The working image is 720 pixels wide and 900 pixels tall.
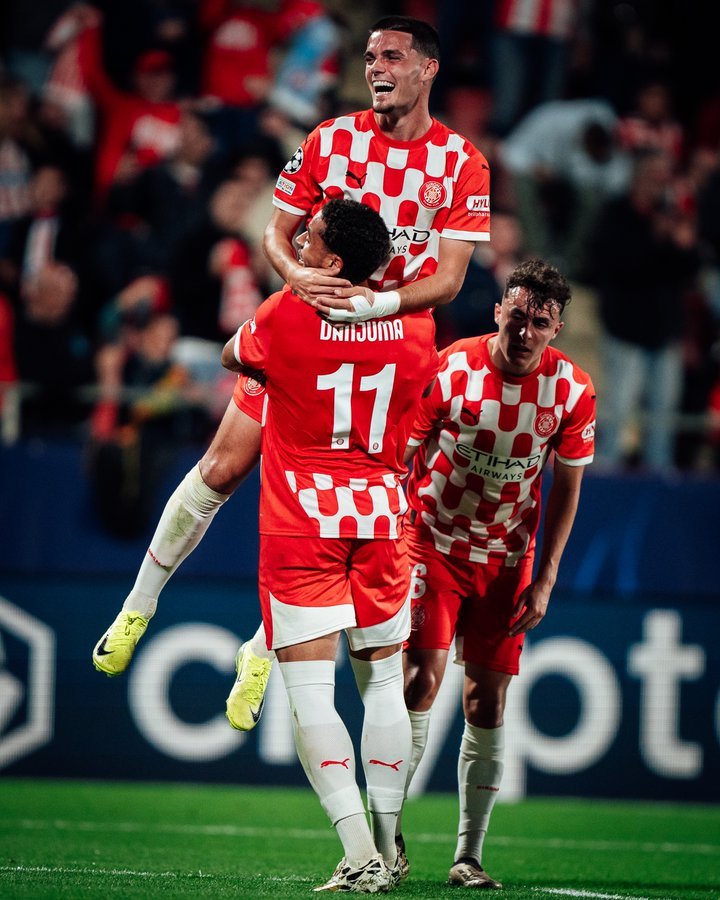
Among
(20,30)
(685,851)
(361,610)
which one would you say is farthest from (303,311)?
(20,30)

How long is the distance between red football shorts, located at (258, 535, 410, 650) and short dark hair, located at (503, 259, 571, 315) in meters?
1.12

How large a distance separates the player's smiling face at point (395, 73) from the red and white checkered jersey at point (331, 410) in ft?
2.84

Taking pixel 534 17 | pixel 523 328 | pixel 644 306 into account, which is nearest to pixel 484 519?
pixel 523 328

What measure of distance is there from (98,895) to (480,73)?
28.2 ft

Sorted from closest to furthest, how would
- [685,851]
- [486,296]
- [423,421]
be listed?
1. [423,421]
2. [685,851]
3. [486,296]

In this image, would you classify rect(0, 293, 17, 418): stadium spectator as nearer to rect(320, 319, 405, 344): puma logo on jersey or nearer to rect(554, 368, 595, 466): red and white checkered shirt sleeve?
rect(554, 368, 595, 466): red and white checkered shirt sleeve

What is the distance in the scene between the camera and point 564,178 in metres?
11.6

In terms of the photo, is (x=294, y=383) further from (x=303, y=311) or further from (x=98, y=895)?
(x=98, y=895)

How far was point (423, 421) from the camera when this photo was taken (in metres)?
6.05

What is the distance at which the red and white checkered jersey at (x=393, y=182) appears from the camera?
555cm

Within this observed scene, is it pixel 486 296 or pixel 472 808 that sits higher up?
pixel 486 296

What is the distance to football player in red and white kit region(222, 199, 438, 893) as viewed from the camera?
198 inches

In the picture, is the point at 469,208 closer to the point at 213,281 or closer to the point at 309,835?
the point at 309,835

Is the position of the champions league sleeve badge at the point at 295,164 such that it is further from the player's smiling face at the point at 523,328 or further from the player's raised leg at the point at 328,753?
the player's raised leg at the point at 328,753
